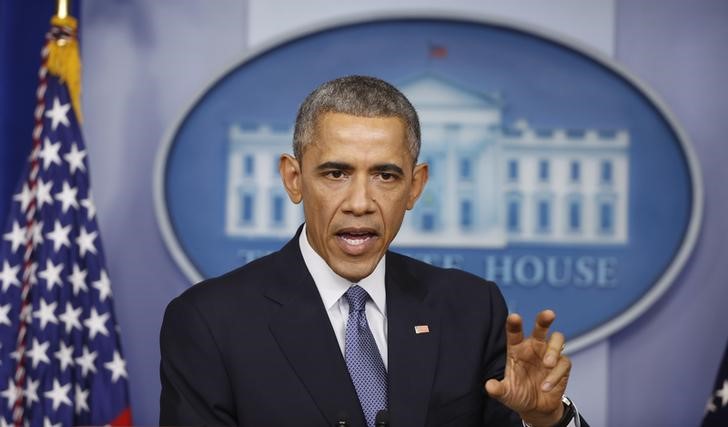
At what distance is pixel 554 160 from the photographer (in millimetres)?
3441

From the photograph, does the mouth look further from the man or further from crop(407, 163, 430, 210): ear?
crop(407, 163, 430, 210): ear

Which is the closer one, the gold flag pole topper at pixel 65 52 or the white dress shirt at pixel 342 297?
the white dress shirt at pixel 342 297

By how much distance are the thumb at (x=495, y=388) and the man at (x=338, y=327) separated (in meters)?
0.09

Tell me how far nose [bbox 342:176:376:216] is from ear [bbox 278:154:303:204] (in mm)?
169

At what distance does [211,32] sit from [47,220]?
886mm

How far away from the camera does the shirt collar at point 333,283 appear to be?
2.03 m

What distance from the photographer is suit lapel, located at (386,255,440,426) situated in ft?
6.24

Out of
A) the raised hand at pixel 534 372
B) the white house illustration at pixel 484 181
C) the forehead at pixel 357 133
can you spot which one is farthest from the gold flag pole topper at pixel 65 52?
the raised hand at pixel 534 372

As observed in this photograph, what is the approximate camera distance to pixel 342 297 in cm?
204

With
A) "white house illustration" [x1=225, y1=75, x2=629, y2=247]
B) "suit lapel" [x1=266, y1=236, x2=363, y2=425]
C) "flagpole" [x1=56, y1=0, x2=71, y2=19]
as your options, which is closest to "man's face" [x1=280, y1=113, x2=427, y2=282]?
"suit lapel" [x1=266, y1=236, x2=363, y2=425]

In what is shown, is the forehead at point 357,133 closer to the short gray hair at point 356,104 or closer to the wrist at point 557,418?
the short gray hair at point 356,104

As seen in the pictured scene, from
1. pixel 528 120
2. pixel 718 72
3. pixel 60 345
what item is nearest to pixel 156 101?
pixel 60 345

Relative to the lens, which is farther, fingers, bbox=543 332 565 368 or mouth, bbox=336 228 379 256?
mouth, bbox=336 228 379 256

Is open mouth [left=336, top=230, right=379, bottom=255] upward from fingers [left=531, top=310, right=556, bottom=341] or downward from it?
upward
